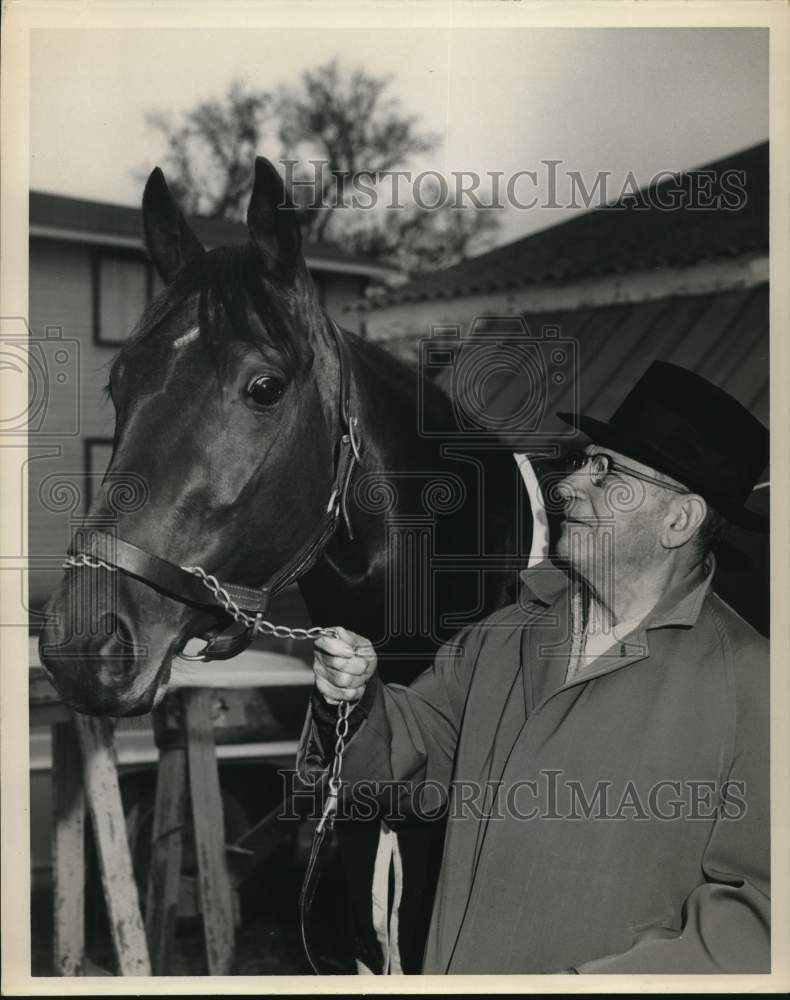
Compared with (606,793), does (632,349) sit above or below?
above

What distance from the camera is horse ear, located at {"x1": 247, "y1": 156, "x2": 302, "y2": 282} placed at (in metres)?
2.06

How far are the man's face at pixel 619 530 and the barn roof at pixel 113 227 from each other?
3.51 feet

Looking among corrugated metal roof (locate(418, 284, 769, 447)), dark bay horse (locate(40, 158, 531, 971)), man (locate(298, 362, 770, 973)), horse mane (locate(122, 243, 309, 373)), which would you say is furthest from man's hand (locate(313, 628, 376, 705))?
corrugated metal roof (locate(418, 284, 769, 447))

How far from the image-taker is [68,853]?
294 cm

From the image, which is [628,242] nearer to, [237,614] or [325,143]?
[325,143]

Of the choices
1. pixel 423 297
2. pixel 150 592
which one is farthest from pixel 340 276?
pixel 150 592

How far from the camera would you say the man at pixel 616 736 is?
6.49 ft

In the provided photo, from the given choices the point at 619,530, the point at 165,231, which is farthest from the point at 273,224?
the point at 619,530

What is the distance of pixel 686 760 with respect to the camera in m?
2.00

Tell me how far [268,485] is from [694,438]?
921 mm

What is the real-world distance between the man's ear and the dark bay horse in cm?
43

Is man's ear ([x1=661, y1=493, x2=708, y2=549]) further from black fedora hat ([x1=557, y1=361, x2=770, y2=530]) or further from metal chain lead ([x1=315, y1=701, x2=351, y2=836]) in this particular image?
metal chain lead ([x1=315, y1=701, x2=351, y2=836])

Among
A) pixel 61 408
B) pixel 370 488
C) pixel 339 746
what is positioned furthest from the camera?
pixel 61 408

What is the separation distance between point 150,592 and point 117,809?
49.5 inches
